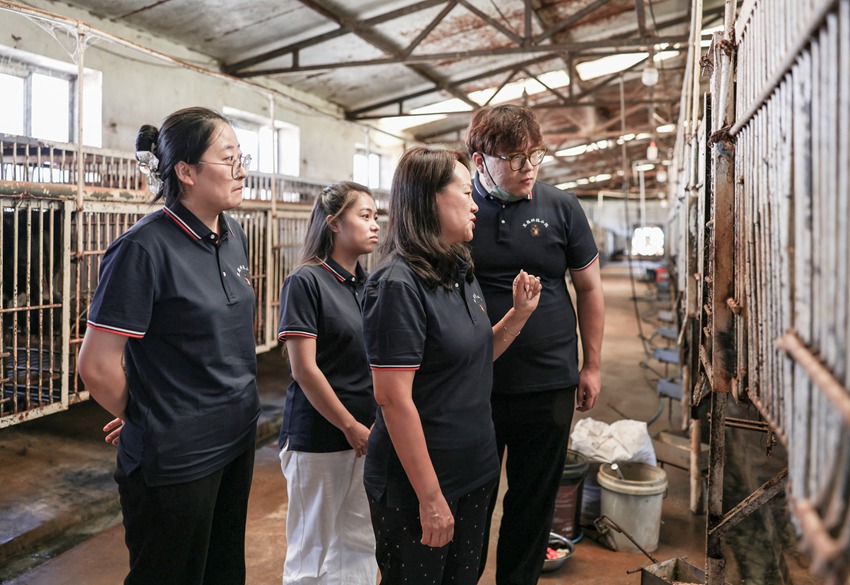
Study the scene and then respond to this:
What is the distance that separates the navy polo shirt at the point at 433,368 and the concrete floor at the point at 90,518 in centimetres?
154

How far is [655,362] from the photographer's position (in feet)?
28.3

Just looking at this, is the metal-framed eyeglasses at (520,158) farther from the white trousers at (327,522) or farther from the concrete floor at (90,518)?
the concrete floor at (90,518)

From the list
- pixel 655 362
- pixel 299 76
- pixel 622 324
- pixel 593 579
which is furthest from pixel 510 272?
pixel 622 324

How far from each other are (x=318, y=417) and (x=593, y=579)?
64.3 inches

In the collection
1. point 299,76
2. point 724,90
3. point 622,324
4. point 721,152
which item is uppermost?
point 299,76

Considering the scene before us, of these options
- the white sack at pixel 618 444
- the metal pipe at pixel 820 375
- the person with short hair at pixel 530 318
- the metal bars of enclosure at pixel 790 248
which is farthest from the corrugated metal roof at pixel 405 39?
the metal pipe at pixel 820 375

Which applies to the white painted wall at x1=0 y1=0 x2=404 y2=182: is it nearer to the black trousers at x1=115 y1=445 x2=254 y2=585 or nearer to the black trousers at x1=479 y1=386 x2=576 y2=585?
the black trousers at x1=479 y1=386 x2=576 y2=585

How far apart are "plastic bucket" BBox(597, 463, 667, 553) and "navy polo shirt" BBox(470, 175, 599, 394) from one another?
135 centimetres

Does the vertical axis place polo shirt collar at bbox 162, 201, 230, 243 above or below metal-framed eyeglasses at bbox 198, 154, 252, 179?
below

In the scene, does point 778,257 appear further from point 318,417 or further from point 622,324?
point 622,324

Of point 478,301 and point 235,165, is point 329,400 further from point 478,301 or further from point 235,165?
point 235,165

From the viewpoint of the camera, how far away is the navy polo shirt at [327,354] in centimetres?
242

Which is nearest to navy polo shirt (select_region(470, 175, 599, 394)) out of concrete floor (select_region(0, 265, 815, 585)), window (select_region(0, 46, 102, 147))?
concrete floor (select_region(0, 265, 815, 585))

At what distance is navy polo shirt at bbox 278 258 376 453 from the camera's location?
242cm
